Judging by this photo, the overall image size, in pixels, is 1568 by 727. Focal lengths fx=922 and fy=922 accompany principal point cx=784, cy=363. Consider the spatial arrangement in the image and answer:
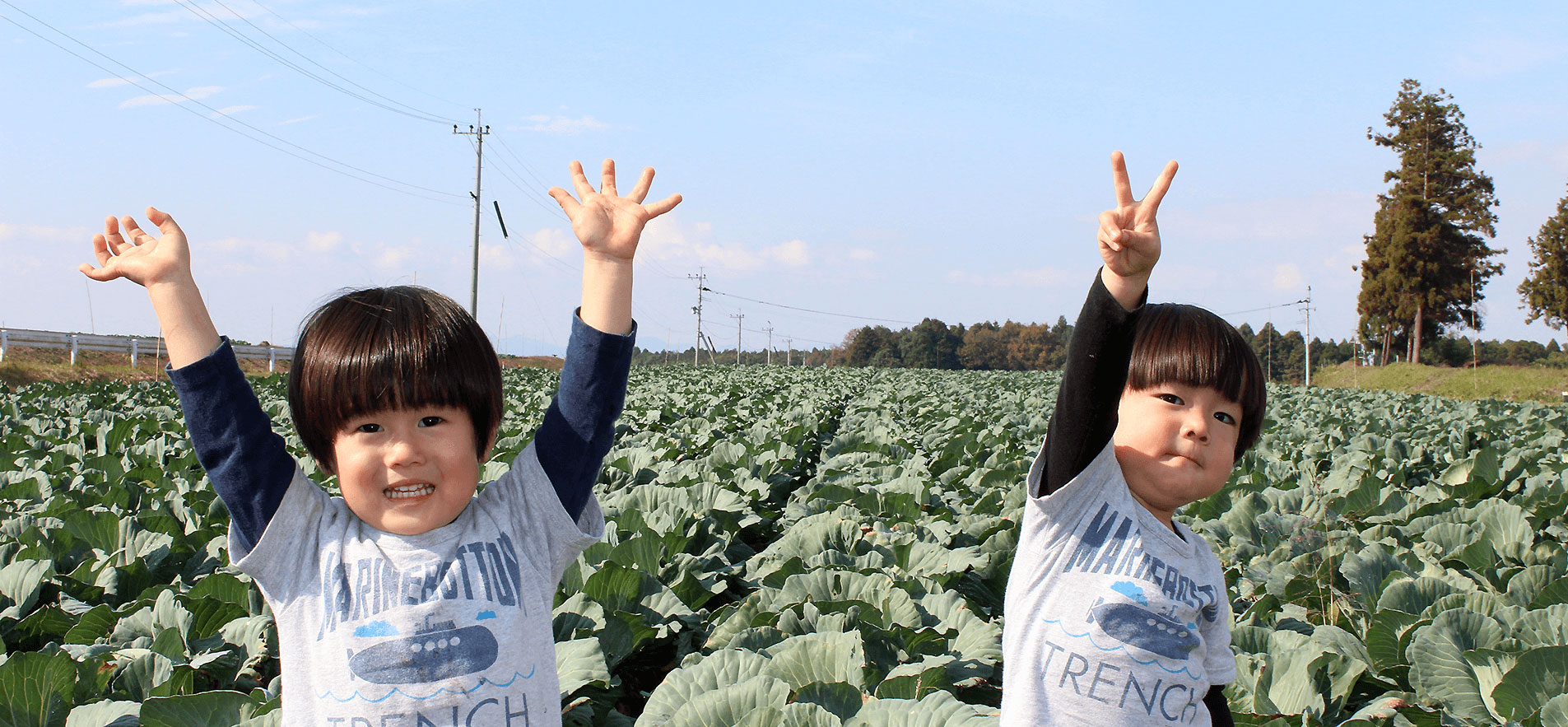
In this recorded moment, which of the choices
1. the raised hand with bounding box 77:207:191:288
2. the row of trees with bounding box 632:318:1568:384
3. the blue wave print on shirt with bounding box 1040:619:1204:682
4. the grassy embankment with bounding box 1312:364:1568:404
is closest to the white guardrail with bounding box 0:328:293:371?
the raised hand with bounding box 77:207:191:288

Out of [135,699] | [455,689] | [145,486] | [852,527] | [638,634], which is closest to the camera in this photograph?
[455,689]

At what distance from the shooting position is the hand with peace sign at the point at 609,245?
1664 mm

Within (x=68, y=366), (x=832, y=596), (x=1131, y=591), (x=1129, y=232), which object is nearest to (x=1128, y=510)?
(x=1131, y=591)

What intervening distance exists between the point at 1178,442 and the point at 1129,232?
18.4 inches

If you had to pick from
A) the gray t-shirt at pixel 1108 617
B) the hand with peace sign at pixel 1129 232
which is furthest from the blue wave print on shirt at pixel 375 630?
the hand with peace sign at pixel 1129 232

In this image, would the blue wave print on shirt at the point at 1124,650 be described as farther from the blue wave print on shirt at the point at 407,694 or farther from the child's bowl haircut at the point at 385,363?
the child's bowl haircut at the point at 385,363

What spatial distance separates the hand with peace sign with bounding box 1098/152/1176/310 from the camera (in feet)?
5.26

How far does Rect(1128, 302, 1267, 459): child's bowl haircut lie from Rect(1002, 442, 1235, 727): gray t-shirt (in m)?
0.18

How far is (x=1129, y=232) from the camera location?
1604mm

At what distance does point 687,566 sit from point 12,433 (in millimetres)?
7434

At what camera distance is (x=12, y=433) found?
7.77 meters

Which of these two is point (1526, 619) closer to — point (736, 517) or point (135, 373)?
point (736, 517)

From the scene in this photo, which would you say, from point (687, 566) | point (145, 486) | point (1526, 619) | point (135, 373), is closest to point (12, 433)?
point (145, 486)

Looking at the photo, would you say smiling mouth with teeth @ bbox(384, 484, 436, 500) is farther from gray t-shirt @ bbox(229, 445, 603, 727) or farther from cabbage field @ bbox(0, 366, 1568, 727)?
cabbage field @ bbox(0, 366, 1568, 727)
